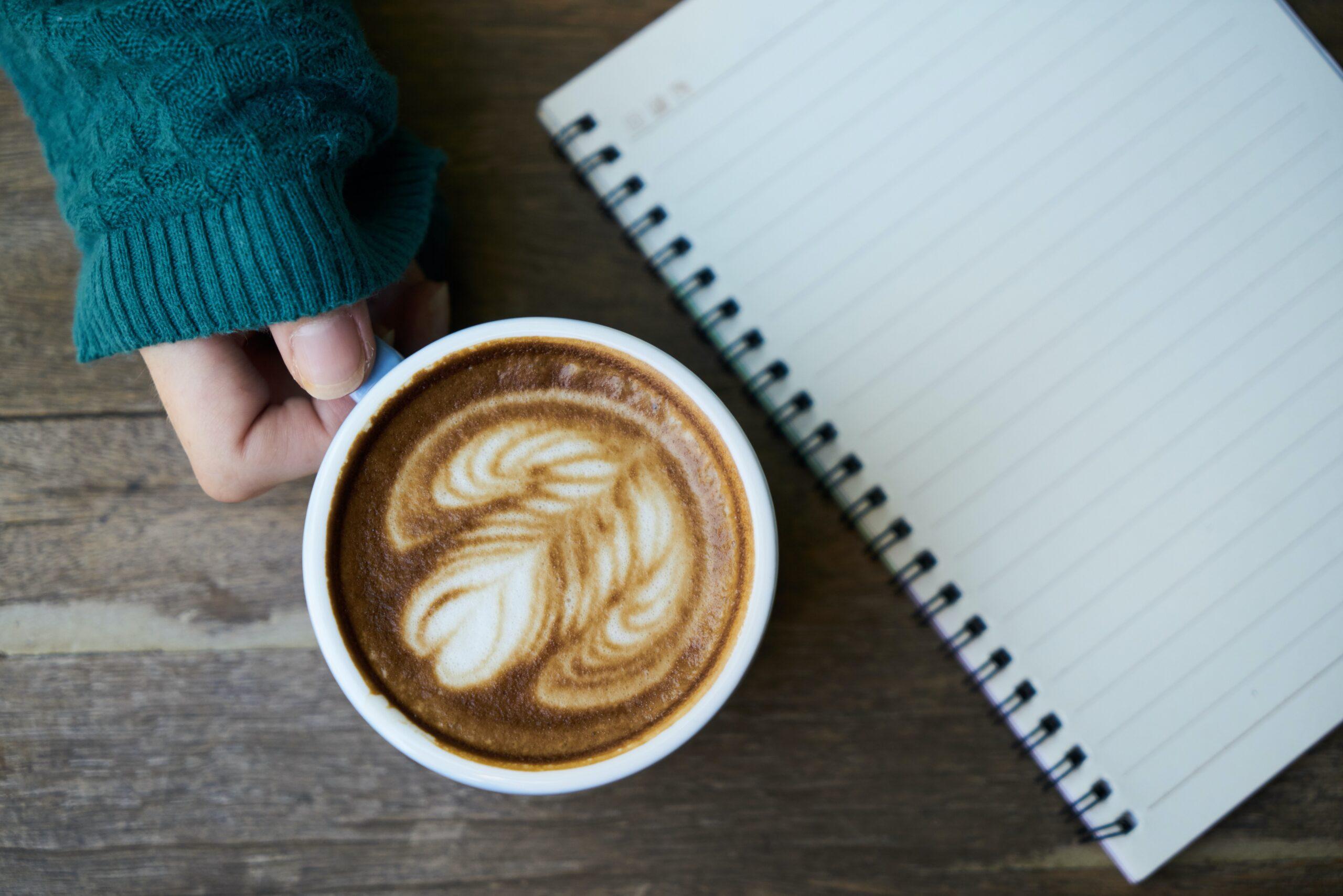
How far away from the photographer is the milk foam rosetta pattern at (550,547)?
56cm

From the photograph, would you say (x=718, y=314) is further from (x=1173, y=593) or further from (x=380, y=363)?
(x=1173, y=593)

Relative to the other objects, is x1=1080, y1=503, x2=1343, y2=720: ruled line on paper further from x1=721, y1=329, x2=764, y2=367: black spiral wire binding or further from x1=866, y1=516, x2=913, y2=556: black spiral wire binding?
x1=721, y1=329, x2=764, y2=367: black spiral wire binding

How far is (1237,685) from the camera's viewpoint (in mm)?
704

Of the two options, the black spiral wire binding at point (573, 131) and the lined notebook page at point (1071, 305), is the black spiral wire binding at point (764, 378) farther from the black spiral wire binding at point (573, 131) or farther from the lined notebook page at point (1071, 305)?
the black spiral wire binding at point (573, 131)

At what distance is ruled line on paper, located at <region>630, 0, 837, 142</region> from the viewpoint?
726 mm

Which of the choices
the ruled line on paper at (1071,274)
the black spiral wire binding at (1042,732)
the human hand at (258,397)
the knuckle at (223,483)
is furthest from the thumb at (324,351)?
the black spiral wire binding at (1042,732)

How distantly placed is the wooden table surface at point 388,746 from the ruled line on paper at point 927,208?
108 millimetres

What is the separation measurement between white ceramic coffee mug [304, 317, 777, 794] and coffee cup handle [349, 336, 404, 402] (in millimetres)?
20

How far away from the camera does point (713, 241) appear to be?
2.39ft

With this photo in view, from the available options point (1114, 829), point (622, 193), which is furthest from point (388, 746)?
point (1114, 829)

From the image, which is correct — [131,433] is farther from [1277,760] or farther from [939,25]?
[1277,760]

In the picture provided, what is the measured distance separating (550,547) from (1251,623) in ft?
2.03

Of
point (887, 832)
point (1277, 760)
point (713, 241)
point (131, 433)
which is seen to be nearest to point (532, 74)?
point (713, 241)

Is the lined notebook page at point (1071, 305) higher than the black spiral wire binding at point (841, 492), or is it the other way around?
the lined notebook page at point (1071, 305)
